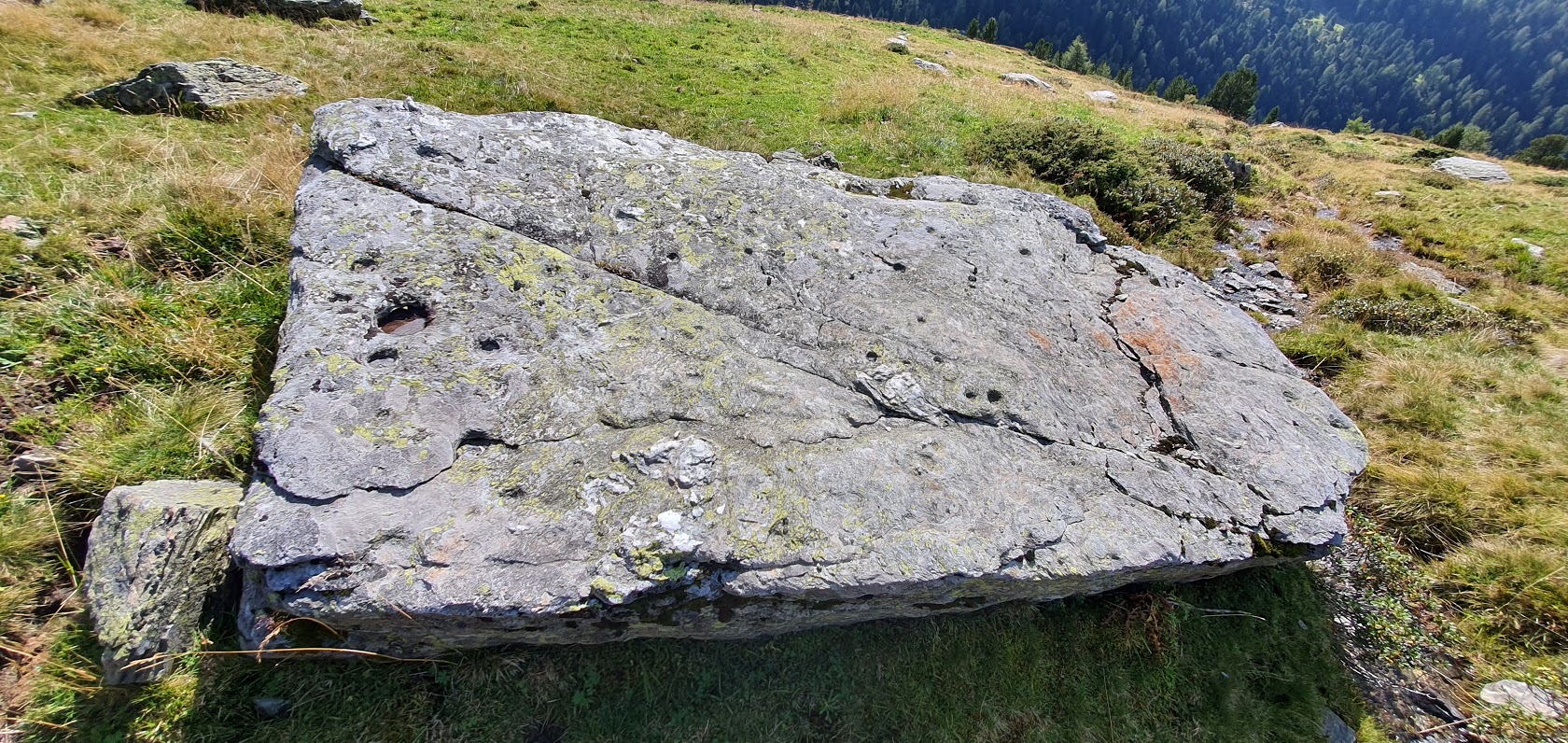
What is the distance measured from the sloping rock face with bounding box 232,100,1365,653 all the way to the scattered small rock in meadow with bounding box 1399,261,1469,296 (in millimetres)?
8008

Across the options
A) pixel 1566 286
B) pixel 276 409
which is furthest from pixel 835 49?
pixel 276 409

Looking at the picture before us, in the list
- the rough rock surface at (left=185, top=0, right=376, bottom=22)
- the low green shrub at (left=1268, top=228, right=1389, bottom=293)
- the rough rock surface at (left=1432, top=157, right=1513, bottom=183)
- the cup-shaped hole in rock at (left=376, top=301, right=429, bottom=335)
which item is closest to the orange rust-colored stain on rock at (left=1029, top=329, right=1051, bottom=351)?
the cup-shaped hole in rock at (left=376, top=301, right=429, bottom=335)

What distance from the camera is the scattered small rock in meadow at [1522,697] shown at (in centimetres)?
475

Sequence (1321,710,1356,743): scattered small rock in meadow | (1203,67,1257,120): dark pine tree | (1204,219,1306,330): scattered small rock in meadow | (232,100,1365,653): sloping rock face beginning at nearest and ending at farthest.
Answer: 1. (232,100,1365,653): sloping rock face
2. (1321,710,1356,743): scattered small rock in meadow
3. (1204,219,1306,330): scattered small rock in meadow
4. (1203,67,1257,120): dark pine tree

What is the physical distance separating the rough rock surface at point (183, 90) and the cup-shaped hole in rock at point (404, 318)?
23.4ft

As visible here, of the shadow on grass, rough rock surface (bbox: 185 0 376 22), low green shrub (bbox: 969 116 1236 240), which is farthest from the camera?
rough rock surface (bbox: 185 0 376 22)

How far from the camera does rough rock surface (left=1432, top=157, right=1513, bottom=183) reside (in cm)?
2122

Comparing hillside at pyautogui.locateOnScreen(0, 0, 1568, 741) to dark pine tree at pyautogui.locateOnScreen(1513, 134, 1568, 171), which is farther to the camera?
dark pine tree at pyautogui.locateOnScreen(1513, 134, 1568, 171)

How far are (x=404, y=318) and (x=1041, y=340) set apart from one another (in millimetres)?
5480

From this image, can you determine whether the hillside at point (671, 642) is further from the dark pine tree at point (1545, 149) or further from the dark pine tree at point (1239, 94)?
the dark pine tree at point (1545, 149)

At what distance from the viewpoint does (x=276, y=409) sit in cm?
370

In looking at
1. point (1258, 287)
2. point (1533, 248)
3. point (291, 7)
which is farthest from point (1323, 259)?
point (291, 7)

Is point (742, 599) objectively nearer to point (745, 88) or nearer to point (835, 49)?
point (745, 88)

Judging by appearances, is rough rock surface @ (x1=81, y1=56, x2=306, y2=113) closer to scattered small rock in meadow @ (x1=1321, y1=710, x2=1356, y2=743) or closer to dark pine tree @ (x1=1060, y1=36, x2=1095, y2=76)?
scattered small rock in meadow @ (x1=1321, y1=710, x2=1356, y2=743)
